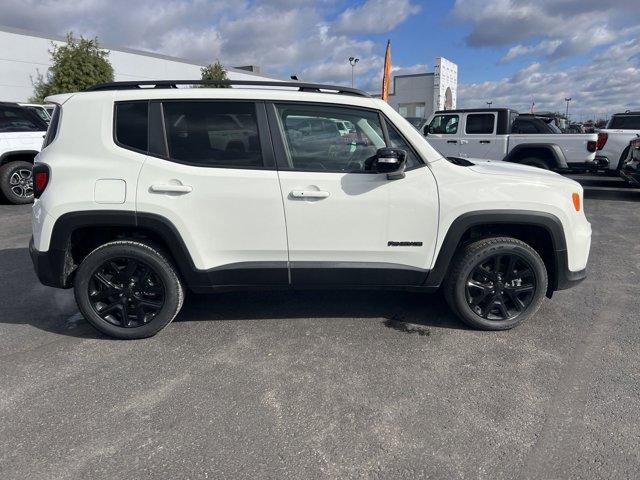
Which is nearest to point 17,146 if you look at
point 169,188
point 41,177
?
point 41,177

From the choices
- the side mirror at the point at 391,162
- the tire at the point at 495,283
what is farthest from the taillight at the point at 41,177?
the tire at the point at 495,283

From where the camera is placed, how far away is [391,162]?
9.71 feet

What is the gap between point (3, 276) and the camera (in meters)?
4.70

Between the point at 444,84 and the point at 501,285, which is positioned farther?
the point at 444,84

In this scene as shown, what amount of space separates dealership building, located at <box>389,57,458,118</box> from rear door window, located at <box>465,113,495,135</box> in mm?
27162

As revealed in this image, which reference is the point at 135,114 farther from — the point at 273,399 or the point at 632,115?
the point at 632,115

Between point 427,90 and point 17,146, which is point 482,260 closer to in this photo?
point 17,146

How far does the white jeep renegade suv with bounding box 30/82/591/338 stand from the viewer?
3084 millimetres

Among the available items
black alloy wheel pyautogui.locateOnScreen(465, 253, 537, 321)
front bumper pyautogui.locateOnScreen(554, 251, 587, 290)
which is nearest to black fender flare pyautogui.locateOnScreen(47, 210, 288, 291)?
black alloy wheel pyautogui.locateOnScreen(465, 253, 537, 321)

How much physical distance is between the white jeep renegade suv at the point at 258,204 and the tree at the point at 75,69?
18.3m

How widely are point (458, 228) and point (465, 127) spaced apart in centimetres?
805

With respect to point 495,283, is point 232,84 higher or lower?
higher

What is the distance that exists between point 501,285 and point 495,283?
5 centimetres

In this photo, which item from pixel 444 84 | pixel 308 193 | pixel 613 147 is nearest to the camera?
pixel 308 193
